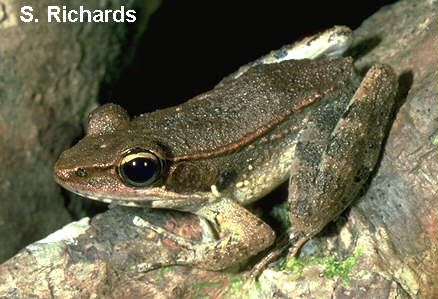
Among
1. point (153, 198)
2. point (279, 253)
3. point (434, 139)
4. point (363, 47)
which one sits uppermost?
point (363, 47)

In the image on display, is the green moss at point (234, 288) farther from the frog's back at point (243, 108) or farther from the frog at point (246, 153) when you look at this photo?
the frog's back at point (243, 108)

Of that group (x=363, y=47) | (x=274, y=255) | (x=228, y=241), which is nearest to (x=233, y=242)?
(x=228, y=241)

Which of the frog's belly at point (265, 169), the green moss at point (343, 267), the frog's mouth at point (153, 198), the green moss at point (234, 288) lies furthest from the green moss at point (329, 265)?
the frog's mouth at point (153, 198)

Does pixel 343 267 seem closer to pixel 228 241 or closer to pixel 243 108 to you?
pixel 228 241

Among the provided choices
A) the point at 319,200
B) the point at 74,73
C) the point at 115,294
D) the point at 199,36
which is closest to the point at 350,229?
the point at 319,200

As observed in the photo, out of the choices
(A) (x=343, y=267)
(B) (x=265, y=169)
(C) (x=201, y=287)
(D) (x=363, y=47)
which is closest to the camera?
(A) (x=343, y=267)

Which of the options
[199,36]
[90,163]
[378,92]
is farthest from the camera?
[199,36]

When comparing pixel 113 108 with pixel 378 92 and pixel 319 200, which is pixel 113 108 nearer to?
pixel 319 200
